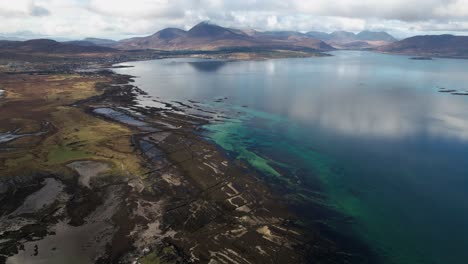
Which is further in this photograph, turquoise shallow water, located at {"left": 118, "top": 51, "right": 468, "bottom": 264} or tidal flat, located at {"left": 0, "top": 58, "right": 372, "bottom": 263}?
turquoise shallow water, located at {"left": 118, "top": 51, "right": 468, "bottom": 264}

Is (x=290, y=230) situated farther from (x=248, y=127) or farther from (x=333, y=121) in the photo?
(x=333, y=121)

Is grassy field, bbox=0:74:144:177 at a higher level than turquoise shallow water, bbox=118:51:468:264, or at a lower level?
higher

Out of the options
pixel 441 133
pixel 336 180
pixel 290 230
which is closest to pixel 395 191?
pixel 336 180

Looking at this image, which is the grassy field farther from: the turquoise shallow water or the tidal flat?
the turquoise shallow water

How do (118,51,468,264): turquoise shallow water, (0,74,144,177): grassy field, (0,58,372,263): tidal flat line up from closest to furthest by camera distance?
(0,58,372,263): tidal flat, (118,51,468,264): turquoise shallow water, (0,74,144,177): grassy field

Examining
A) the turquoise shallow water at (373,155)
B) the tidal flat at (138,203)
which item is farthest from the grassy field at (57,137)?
the turquoise shallow water at (373,155)

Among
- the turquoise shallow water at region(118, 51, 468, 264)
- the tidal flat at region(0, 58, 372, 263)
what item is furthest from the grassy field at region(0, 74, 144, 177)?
the turquoise shallow water at region(118, 51, 468, 264)

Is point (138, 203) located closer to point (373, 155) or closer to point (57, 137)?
point (57, 137)
